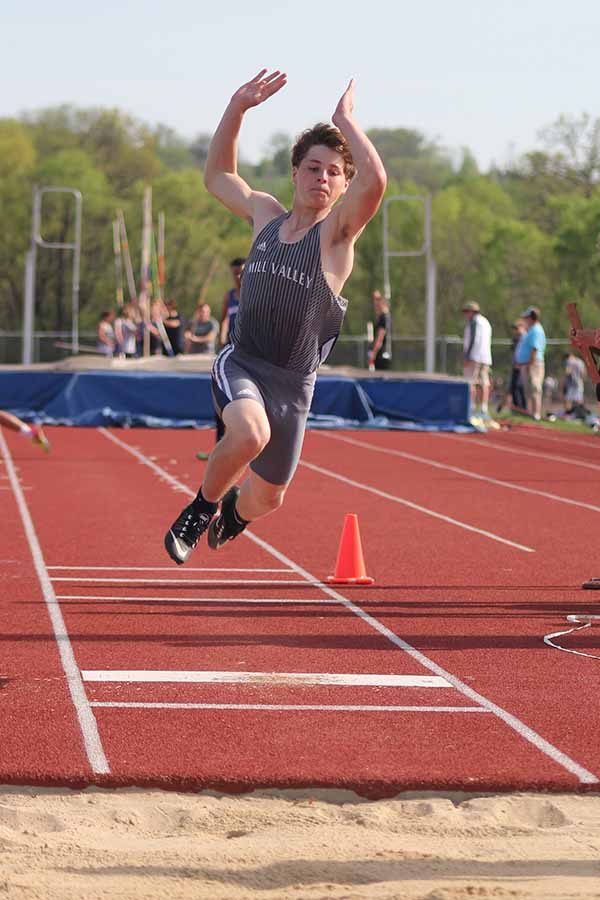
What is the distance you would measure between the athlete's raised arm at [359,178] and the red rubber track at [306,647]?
1745mm

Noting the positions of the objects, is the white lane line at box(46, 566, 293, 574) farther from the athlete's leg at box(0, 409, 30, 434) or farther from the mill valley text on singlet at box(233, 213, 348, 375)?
the mill valley text on singlet at box(233, 213, 348, 375)

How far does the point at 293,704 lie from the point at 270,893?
1857mm

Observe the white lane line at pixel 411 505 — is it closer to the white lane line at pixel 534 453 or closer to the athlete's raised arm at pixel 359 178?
the white lane line at pixel 534 453

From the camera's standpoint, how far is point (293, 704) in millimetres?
5504

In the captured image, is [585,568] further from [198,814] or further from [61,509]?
[198,814]

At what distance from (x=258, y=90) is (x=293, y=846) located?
11.2 ft

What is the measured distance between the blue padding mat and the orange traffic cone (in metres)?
14.9

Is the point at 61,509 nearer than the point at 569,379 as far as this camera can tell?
Yes

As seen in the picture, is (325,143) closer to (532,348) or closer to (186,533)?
(186,533)

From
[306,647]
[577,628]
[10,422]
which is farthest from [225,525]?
[10,422]

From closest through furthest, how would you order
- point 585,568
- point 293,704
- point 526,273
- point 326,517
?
1. point 293,704
2. point 585,568
3. point 326,517
4. point 526,273

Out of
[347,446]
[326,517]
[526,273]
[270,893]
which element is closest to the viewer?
[270,893]

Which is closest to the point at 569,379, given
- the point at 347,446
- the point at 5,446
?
the point at 347,446

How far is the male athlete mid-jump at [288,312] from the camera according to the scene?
5.81 metres
